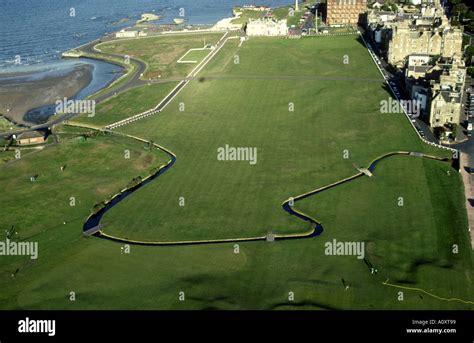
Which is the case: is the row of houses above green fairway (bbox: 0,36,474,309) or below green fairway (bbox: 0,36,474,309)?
above

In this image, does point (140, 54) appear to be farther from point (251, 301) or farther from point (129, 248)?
point (251, 301)

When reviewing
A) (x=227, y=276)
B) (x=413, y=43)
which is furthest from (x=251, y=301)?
(x=413, y=43)

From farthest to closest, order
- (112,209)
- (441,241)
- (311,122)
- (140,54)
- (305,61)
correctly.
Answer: (140,54) < (305,61) < (311,122) < (112,209) < (441,241)

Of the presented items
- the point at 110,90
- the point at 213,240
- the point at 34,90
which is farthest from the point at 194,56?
the point at 213,240

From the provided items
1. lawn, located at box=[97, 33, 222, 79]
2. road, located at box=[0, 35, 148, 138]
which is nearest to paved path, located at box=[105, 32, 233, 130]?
lawn, located at box=[97, 33, 222, 79]

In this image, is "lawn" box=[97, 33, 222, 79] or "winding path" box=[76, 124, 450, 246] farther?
"lawn" box=[97, 33, 222, 79]

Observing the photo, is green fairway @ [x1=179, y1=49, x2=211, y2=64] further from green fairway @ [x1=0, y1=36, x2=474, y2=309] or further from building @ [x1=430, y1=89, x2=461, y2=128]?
building @ [x1=430, y1=89, x2=461, y2=128]
